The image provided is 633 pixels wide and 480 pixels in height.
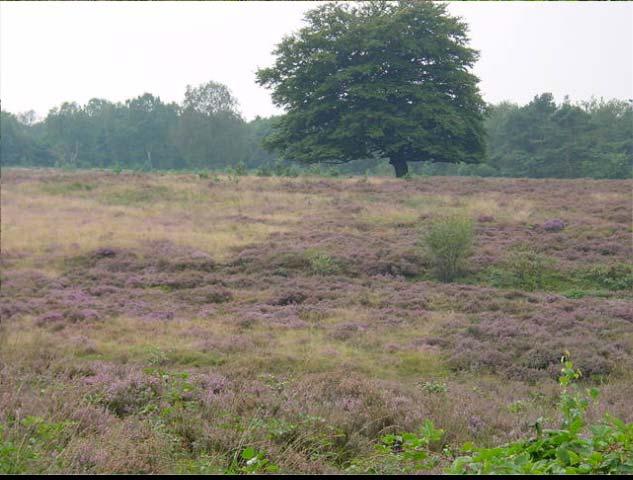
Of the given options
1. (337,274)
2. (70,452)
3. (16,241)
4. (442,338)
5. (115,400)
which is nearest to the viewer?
(70,452)

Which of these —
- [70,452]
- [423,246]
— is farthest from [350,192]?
[70,452]

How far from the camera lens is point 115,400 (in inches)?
258

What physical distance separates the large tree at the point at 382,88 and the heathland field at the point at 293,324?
959 cm

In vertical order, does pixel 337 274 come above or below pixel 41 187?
below

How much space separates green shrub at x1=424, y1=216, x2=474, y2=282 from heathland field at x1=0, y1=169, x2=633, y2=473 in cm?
30

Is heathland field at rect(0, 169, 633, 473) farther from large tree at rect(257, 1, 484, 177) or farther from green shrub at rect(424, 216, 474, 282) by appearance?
large tree at rect(257, 1, 484, 177)

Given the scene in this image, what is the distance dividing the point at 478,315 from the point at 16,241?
1581 cm

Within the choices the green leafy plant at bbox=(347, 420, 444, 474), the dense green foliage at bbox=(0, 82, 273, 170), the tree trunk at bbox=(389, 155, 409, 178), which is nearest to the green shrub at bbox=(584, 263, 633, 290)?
the green leafy plant at bbox=(347, 420, 444, 474)

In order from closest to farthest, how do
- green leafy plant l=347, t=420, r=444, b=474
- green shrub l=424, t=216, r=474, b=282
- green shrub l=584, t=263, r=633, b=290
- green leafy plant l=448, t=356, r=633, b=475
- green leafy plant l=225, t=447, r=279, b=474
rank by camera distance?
green leafy plant l=448, t=356, r=633, b=475 → green leafy plant l=225, t=447, r=279, b=474 → green leafy plant l=347, t=420, r=444, b=474 → green shrub l=584, t=263, r=633, b=290 → green shrub l=424, t=216, r=474, b=282

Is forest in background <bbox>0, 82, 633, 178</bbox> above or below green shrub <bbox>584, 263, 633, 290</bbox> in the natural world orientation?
above

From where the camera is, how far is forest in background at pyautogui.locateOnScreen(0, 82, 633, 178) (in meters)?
50.4

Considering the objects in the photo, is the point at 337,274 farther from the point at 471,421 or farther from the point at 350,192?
the point at 350,192

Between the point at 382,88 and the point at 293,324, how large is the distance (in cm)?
2812

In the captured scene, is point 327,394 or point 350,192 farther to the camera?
point 350,192
